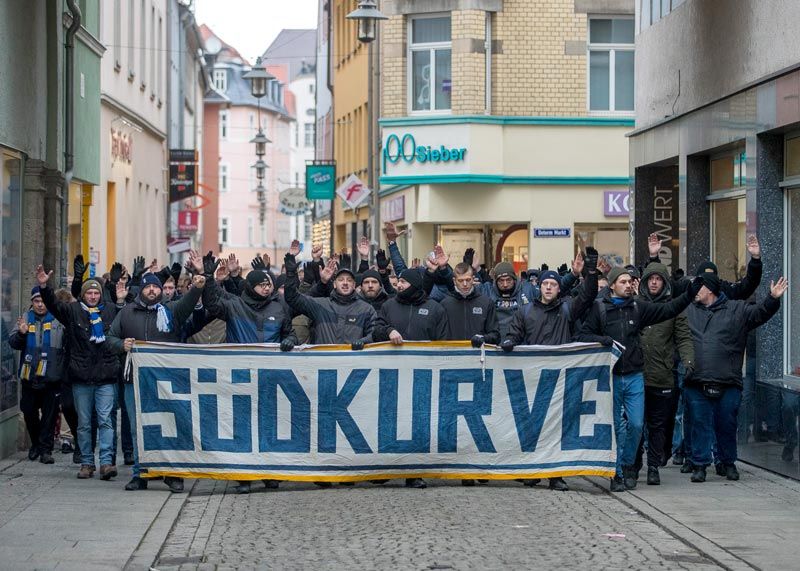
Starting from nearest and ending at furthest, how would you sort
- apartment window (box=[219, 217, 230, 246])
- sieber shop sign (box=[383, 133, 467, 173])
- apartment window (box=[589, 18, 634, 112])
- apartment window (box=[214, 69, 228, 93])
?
1. sieber shop sign (box=[383, 133, 467, 173])
2. apartment window (box=[589, 18, 634, 112])
3. apartment window (box=[219, 217, 230, 246])
4. apartment window (box=[214, 69, 228, 93])

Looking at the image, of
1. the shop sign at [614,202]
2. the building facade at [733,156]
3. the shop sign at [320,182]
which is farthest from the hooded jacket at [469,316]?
the shop sign at [320,182]

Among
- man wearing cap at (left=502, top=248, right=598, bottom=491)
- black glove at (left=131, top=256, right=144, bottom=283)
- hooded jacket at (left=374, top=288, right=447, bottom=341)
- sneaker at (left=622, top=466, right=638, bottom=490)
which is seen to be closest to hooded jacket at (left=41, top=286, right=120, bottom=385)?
hooded jacket at (left=374, top=288, right=447, bottom=341)

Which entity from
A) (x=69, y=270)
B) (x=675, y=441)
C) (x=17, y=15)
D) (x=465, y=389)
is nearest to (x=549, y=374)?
(x=465, y=389)

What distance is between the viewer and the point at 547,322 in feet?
43.4

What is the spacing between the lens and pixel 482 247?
32875mm

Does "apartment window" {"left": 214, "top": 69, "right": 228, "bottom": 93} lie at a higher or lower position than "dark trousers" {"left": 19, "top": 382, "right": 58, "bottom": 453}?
higher

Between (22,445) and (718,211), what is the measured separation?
8.29 meters

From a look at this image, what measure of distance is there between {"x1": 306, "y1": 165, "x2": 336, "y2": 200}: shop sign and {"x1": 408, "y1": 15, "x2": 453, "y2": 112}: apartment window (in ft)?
23.6

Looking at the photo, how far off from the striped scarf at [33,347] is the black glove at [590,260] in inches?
213

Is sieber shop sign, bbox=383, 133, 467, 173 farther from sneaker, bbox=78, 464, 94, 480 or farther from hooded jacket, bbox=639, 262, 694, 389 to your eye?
sneaker, bbox=78, 464, 94, 480

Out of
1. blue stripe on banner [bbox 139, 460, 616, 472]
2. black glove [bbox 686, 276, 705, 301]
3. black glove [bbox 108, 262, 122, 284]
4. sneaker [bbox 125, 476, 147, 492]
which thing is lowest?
sneaker [bbox 125, 476, 147, 492]

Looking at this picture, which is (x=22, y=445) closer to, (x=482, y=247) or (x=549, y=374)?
(x=549, y=374)

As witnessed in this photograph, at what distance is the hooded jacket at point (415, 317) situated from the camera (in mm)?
13484

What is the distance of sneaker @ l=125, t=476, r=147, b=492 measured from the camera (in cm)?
1300
